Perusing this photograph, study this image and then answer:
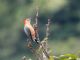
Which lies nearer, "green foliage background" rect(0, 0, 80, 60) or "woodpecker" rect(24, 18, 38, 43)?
"woodpecker" rect(24, 18, 38, 43)

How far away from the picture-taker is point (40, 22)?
145 ft

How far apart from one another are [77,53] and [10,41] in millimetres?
40278

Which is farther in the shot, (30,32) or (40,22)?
(40,22)

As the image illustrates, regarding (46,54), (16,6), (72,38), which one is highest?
(16,6)

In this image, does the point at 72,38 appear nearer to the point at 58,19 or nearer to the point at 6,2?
the point at 58,19

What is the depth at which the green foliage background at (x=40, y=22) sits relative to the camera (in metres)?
43.7

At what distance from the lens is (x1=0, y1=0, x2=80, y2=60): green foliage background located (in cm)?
4369

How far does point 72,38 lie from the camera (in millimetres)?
42906

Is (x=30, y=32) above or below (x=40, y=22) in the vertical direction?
below

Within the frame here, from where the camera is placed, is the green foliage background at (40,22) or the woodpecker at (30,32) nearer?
the woodpecker at (30,32)

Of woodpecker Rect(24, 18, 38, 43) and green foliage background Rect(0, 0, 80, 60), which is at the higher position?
green foliage background Rect(0, 0, 80, 60)

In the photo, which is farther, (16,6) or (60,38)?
(16,6)

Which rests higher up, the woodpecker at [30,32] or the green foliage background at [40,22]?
the green foliage background at [40,22]

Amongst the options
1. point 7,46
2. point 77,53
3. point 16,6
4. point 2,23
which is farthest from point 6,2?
point 77,53
